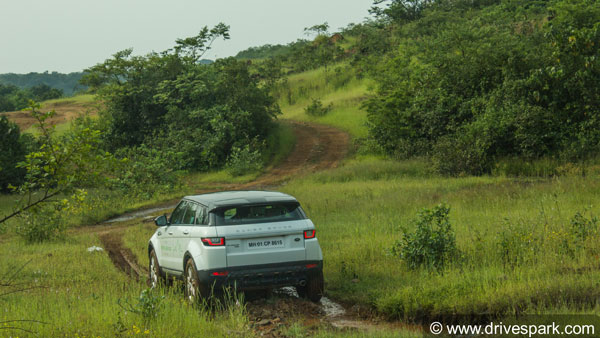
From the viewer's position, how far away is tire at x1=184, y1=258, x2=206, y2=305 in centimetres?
841

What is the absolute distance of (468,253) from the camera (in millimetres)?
9930

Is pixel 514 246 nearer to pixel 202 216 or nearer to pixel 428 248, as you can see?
pixel 428 248

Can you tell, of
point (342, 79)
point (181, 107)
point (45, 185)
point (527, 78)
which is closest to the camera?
point (45, 185)

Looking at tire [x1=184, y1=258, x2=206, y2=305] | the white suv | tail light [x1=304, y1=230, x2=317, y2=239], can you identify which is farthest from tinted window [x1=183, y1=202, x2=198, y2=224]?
tail light [x1=304, y1=230, x2=317, y2=239]

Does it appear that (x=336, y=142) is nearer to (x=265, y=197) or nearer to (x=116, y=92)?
(x=116, y=92)

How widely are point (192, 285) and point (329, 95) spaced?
4551 centimetres

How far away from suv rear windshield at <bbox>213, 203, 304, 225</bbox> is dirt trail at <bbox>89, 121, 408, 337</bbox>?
1352 millimetres

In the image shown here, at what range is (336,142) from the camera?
37.3 m

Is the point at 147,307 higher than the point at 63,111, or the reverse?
the point at 63,111

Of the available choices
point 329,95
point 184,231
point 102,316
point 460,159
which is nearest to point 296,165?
point 460,159

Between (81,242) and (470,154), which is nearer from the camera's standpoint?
(81,242)

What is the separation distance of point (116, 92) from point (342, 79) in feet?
73.2

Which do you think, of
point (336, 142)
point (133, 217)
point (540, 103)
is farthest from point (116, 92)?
point (540, 103)

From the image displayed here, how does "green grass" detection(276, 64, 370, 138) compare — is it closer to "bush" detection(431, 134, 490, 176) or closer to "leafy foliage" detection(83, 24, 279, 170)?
"leafy foliage" detection(83, 24, 279, 170)
